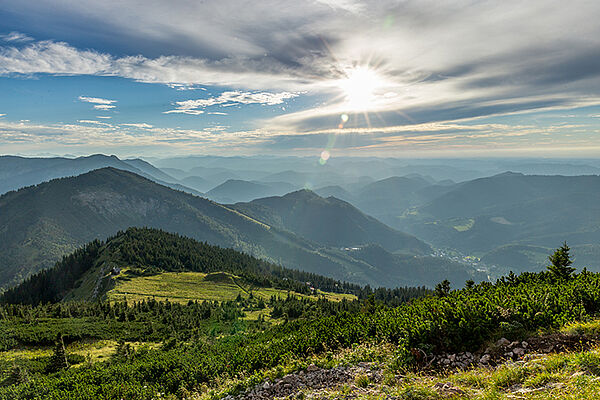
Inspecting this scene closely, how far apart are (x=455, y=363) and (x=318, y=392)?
5647 millimetres

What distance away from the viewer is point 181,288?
4129 inches

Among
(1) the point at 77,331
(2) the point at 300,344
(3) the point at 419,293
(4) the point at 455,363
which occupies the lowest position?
(3) the point at 419,293

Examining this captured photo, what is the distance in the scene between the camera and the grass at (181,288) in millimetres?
88250

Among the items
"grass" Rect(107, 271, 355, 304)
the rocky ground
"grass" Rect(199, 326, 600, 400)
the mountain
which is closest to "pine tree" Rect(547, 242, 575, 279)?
"grass" Rect(199, 326, 600, 400)

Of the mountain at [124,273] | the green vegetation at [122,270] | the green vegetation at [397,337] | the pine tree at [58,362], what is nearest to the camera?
the green vegetation at [397,337]

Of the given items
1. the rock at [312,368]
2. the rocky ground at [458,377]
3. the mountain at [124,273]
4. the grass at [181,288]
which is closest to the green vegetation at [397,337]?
the rocky ground at [458,377]

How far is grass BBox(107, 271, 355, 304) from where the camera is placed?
8825 centimetres

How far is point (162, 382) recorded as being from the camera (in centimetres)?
1797

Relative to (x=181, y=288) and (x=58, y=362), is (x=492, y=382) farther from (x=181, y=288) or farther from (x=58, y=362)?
(x=181, y=288)

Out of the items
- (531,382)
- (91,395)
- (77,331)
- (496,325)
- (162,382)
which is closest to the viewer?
(531,382)

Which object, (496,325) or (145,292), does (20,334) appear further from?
(145,292)

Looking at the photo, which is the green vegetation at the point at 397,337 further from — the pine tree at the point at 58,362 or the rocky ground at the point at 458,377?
the pine tree at the point at 58,362

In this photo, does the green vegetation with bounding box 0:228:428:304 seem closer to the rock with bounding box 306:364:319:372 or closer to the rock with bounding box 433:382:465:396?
the rock with bounding box 306:364:319:372

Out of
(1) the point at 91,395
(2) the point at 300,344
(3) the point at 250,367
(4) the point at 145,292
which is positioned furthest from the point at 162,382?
(4) the point at 145,292
